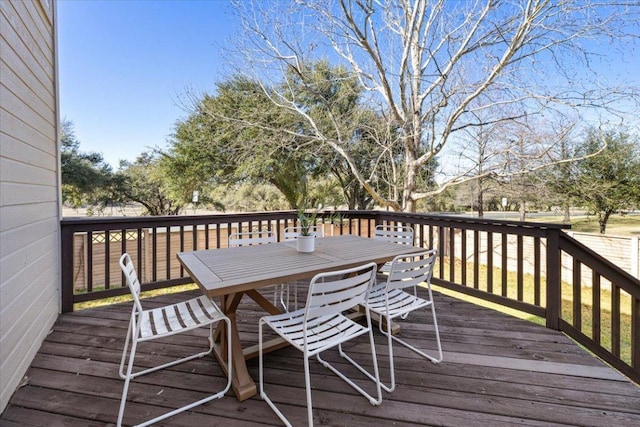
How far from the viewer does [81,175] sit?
11250mm

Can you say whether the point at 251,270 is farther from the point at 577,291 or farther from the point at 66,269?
the point at 577,291

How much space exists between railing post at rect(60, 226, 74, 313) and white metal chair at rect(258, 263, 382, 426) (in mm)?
2466

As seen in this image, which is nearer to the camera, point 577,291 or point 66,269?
point 577,291

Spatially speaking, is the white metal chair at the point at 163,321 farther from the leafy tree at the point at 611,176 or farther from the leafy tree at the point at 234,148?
the leafy tree at the point at 611,176

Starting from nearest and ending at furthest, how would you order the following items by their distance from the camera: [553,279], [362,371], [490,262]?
[362,371] < [553,279] < [490,262]

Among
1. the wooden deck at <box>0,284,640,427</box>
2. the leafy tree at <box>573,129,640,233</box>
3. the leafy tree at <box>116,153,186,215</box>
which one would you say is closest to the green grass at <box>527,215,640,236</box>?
the leafy tree at <box>573,129,640,233</box>

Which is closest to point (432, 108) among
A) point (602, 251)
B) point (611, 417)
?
point (602, 251)

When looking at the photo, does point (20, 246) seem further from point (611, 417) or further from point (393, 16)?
point (393, 16)

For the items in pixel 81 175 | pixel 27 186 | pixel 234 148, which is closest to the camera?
pixel 27 186

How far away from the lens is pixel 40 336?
2.34m

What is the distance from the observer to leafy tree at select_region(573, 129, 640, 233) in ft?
29.9

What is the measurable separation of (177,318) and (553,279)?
2956mm

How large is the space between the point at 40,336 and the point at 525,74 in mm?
8289

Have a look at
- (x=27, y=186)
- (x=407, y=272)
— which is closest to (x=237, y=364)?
(x=407, y=272)
